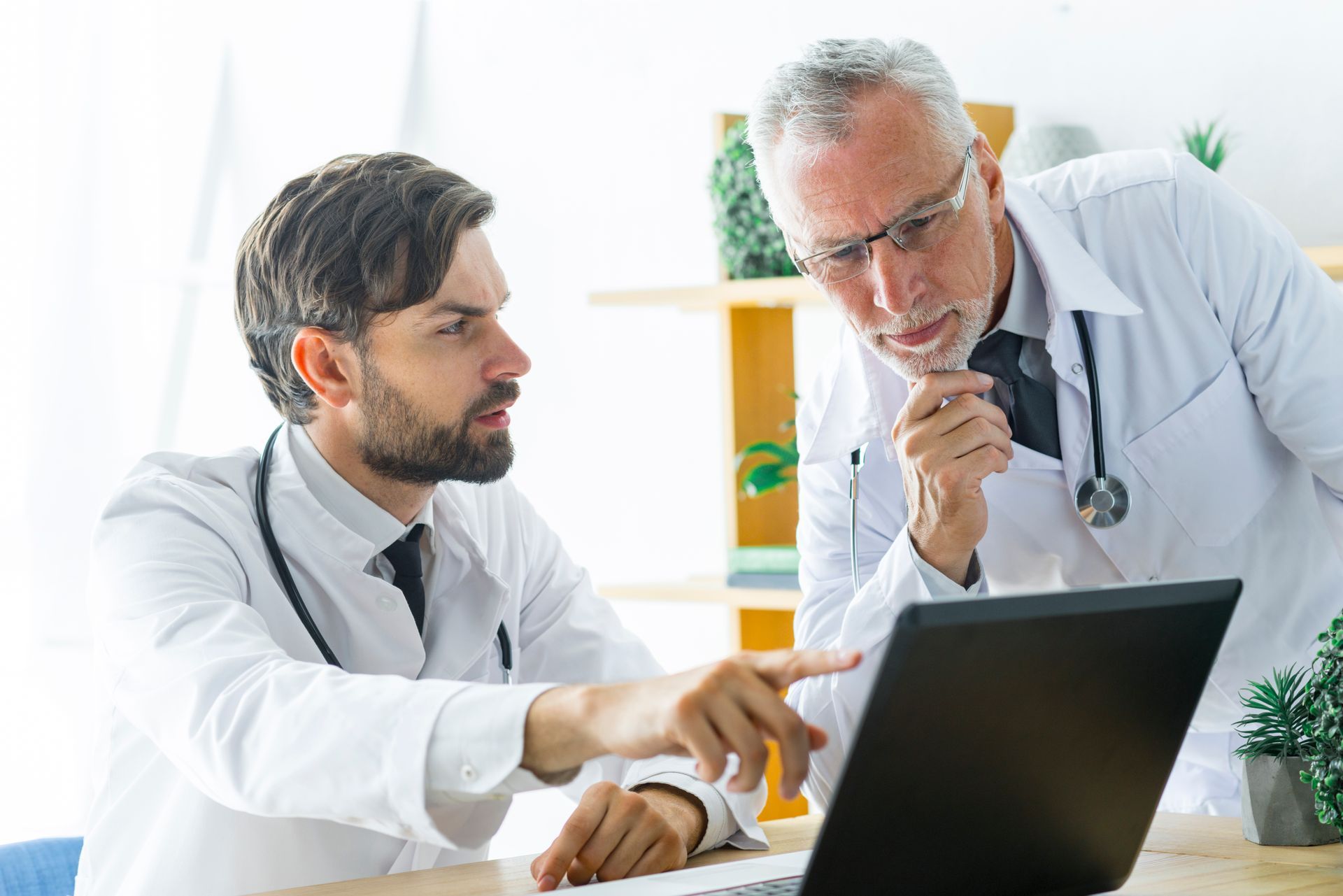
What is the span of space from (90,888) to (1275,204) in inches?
85.3

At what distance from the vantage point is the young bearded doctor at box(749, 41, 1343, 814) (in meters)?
1.49

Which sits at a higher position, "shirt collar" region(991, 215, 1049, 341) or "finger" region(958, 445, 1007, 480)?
"shirt collar" region(991, 215, 1049, 341)

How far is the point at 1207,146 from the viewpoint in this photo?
7.92 feet

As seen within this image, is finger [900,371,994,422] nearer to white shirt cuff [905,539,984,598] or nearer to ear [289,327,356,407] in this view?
white shirt cuff [905,539,984,598]

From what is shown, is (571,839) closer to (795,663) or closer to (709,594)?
(795,663)

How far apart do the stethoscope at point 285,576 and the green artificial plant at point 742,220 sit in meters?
1.27

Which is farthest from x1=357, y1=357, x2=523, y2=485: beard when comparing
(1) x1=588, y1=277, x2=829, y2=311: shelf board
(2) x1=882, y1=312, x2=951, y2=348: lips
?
(1) x1=588, y1=277, x2=829, y2=311: shelf board

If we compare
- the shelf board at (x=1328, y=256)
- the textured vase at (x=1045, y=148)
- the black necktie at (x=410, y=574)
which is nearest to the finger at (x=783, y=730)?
the black necktie at (x=410, y=574)

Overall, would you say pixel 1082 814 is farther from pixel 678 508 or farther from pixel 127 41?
pixel 127 41

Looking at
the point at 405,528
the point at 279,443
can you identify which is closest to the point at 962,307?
the point at 405,528

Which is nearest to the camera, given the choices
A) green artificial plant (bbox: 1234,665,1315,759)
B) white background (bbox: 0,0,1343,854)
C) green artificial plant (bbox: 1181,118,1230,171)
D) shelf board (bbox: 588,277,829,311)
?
green artificial plant (bbox: 1234,665,1315,759)

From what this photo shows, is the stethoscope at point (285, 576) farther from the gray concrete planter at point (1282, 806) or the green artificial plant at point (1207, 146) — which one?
the green artificial plant at point (1207, 146)

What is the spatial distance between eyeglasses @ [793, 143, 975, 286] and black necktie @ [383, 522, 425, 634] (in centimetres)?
61

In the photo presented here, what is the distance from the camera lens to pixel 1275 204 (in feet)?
8.00
